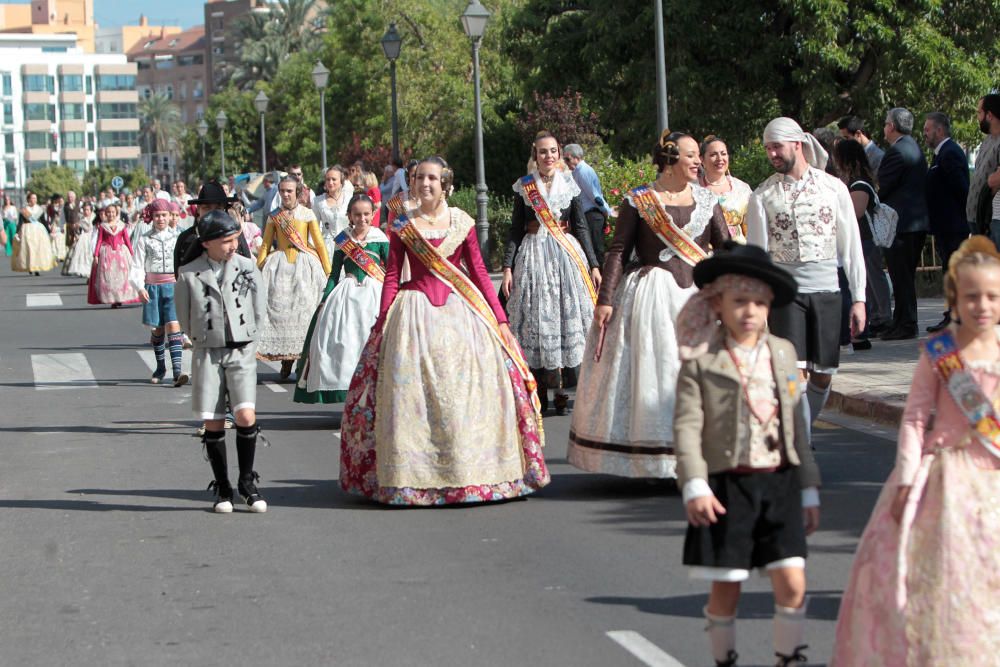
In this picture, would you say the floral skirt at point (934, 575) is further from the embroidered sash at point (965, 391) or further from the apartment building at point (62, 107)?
the apartment building at point (62, 107)

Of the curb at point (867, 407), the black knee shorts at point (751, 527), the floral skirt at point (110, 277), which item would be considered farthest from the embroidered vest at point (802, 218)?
the floral skirt at point (110, 277)

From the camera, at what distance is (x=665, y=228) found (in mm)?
9250

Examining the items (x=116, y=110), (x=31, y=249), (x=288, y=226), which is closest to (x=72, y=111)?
(x=116, y=110)

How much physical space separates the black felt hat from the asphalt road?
1.48 m

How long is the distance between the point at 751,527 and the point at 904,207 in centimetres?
1168

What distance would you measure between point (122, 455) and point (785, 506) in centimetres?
731

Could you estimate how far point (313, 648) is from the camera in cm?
632

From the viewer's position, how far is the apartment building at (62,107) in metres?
189

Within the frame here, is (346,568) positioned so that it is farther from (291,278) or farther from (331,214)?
(331,214)

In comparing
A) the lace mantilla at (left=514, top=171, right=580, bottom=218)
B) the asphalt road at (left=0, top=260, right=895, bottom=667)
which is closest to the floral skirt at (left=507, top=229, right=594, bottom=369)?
the lace mantilla at (left=514, top=171, right=580, bottom=218)

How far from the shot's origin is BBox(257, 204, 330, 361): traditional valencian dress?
609 inches

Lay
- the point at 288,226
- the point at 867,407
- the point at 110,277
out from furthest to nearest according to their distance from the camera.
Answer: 1. the point at 110,277
2. the point at 288,226
3. the point at 867,407

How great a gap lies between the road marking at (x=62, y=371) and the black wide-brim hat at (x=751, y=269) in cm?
1203

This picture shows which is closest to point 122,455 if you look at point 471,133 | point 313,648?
point 313,648
